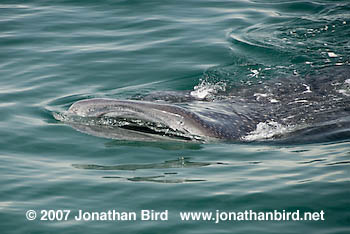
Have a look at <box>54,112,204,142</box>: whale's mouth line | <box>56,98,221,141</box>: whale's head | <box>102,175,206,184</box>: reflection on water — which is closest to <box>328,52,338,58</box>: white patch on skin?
<box>56,98,221,141</box>: whale's head

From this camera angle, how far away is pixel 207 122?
322 inches

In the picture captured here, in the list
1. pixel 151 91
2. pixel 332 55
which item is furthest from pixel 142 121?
pixel 332 55

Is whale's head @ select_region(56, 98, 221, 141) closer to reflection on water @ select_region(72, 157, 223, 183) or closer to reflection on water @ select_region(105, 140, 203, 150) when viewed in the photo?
reflection on water @ select_region(105, 140, 203, 150)

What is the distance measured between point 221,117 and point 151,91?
→ 2447 millimetres

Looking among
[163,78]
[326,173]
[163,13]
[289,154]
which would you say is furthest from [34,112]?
[163,13]

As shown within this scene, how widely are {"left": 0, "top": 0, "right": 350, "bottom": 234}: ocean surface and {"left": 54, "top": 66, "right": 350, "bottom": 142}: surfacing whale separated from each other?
20 cm

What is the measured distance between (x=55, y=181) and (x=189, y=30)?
306 inches

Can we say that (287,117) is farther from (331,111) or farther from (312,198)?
(312,198)

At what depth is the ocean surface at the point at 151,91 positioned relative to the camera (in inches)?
252

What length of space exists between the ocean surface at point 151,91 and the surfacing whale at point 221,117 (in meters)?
0.20

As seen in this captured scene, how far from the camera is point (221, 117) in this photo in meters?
8.48

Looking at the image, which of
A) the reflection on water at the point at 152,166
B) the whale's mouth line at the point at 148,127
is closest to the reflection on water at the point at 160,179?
the reflection on water at the point at 152,166

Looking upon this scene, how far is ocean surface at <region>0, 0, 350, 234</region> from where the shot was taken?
6402 millimetres

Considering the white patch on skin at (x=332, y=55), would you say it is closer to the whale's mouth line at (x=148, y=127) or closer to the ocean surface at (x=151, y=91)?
the ocean surface at (x=151, y=91)
